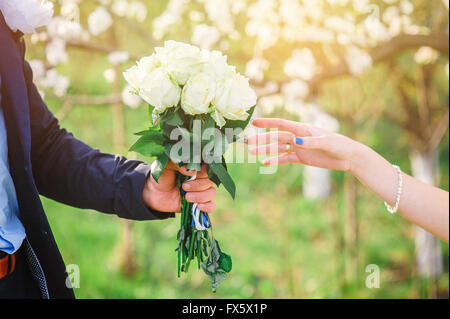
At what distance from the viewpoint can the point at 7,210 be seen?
130 cm

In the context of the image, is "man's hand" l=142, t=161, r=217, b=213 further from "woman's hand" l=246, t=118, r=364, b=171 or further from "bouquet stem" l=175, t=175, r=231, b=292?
"woman's hand" l=246, t=118, r=364, b=171

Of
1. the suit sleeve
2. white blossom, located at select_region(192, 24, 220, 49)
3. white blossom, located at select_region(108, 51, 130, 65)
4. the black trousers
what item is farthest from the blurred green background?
the black trousers

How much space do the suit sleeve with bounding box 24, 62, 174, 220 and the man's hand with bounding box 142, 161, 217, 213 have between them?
43 mm

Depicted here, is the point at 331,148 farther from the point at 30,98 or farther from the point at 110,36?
the point at 110,36

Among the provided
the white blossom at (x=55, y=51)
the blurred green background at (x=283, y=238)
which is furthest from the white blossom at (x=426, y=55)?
the white blossom at (x=55, y=51)

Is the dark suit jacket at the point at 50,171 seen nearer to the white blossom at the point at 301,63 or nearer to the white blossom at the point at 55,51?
the white blossom at the point at 55,51

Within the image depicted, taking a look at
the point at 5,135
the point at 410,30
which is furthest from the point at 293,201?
the point at 5,135

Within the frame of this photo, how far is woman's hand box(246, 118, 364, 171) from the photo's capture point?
4.80ft

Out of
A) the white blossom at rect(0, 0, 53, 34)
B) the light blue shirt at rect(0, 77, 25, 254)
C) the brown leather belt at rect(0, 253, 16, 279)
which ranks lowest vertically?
the brown leather belt at rect(0, 253, 16, 279)

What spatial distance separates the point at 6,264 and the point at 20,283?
0.10 metres

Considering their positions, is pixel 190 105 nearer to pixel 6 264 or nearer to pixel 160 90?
pixel 160 90

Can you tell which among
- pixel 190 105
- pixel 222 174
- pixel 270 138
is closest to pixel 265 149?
pixel 270 138

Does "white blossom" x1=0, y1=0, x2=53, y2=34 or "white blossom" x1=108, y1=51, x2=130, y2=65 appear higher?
"white blossom" x1=108, y1=51, x2=130, y2=65
